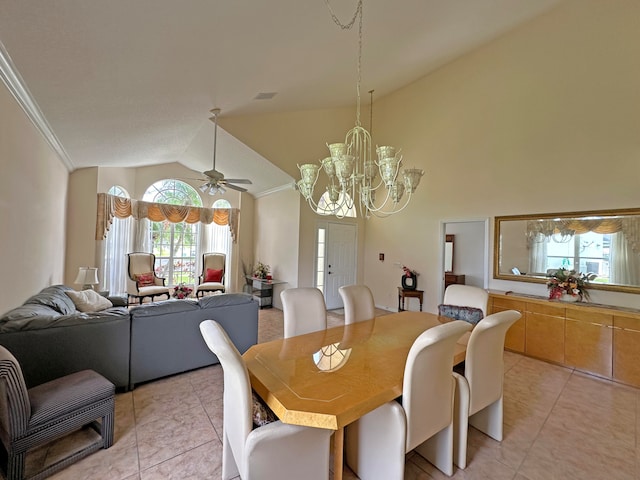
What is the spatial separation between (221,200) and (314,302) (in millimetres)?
5611

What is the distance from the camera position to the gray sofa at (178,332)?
256cm

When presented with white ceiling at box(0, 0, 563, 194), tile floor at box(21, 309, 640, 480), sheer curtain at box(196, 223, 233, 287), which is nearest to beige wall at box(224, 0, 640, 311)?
white ceiling at box(0, 0, 563, 194)

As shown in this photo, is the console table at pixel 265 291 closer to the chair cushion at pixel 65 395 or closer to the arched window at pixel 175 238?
the arched window at pixel 175 238

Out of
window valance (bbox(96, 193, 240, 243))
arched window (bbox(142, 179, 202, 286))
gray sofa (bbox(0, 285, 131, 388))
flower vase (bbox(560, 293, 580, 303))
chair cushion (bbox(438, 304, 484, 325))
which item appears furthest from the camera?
arched window (bbox(142, 179, 202, 286))

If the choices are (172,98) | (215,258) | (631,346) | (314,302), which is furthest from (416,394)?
(215,258)

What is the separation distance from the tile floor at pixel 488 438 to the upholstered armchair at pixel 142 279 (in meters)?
3.38

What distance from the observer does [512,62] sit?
407 cm

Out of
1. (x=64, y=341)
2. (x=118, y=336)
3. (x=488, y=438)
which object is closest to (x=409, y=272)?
(x=488, y=438)

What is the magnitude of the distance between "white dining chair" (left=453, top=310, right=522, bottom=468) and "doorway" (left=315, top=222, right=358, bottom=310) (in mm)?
3975

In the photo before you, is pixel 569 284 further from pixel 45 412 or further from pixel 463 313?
pixel 45 412

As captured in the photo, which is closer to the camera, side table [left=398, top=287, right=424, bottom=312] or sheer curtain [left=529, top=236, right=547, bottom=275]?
sheer curtain [left=529, top=236, right=547, bottom=275]

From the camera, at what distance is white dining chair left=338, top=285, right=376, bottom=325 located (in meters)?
2.66

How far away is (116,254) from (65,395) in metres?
5.00

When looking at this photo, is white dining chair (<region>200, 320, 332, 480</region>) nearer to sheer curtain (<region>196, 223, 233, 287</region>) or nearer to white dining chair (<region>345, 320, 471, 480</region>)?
white dining chair (<region>345, 320, 471, 480</region>)
